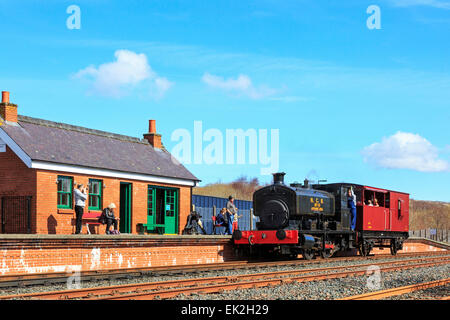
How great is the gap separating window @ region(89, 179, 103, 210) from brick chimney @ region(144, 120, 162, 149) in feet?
20.1

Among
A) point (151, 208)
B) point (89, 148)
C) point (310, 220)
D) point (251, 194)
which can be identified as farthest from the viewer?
point (251, 194)

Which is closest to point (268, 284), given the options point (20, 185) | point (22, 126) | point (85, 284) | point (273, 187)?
point (85, 284)

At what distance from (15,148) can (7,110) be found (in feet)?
6.46

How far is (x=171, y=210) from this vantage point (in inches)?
944

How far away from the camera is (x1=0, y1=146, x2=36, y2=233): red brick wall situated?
60.3 ft

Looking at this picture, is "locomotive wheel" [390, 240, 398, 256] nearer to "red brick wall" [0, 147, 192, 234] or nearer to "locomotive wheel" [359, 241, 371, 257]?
"locomotive wheel" [359, 241, 371, 257]

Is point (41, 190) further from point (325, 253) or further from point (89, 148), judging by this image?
point (325, 253)

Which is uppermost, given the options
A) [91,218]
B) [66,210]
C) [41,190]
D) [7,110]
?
[7,110]

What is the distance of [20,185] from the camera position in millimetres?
18781

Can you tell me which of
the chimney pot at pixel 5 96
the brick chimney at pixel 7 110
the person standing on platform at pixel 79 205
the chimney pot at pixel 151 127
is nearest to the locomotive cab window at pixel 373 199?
the chimney pot at pixel 151 127

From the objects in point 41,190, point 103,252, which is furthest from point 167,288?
point 41,190

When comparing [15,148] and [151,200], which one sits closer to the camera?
[15,148]
